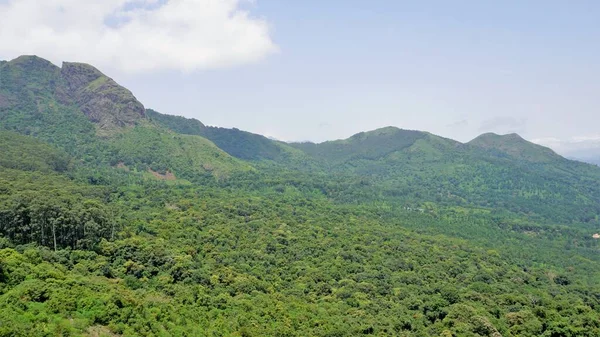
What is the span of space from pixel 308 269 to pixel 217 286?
780 inches

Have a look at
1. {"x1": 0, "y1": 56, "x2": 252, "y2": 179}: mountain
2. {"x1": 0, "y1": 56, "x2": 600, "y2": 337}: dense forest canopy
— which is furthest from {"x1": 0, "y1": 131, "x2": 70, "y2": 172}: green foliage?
{"x1": 0, "y1": 56, "x2": 252, "y2": 179}: mountain

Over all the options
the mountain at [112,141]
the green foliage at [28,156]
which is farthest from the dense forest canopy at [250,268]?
the mountain at [112,141]

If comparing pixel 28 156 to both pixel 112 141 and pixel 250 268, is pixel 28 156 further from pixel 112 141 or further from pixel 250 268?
pixel 250 268

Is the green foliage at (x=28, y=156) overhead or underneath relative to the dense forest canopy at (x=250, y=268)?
overhead

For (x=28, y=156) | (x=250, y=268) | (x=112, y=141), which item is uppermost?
(x=112, y=141)

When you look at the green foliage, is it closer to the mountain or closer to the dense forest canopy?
the dense forest canopy

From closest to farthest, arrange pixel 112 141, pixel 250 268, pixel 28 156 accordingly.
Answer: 1. pixel 250 268
2. pixel 28 156
3. pixel 112 141

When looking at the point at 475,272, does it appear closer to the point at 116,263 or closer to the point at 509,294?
the point at 509,294

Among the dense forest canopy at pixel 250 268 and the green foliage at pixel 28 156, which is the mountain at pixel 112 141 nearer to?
the dense forest canopy at pixel 250 268

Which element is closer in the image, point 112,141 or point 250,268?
point 250,268

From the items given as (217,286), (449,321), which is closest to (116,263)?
(217,286)

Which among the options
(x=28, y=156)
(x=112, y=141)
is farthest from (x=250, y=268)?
(x=112, y=141)

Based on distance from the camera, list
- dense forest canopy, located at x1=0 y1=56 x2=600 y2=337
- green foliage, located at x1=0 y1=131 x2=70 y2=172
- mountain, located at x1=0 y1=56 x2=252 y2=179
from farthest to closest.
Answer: mountain, located at x1=0 y1=56 x2=252 y2=179 → green foliage, located at x1=0 y1=131 x2=70 y2=172 → dense forest canopy, located at x1=0 y1=56 x2=600 y2=337

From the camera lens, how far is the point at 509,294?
69750mm
